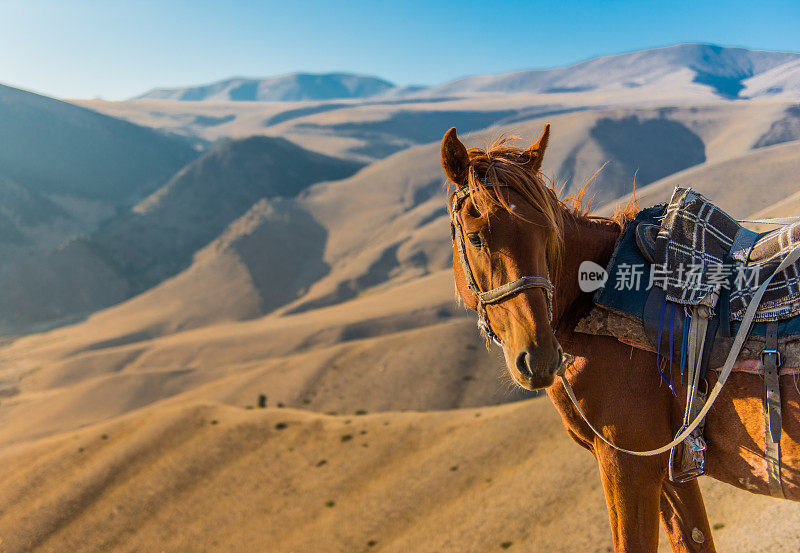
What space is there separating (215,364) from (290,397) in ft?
42.8

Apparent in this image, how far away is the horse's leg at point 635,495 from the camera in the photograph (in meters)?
3.30

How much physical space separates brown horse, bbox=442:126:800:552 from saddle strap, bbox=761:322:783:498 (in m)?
0.05

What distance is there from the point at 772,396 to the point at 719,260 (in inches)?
36.0

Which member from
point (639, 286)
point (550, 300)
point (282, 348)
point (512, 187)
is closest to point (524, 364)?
point (550, 300)

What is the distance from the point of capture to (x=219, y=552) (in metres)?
15.8

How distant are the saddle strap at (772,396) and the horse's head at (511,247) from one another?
1.33m

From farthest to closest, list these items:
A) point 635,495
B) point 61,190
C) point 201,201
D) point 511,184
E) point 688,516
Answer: point 61,190 → point 201,201 → point 688,516 → point 635,495 → point 511,184

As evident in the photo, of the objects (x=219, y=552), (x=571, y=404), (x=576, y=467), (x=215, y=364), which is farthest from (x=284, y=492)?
(x=215, y=364)

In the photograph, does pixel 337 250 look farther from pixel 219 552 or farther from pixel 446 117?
pixel 446 117

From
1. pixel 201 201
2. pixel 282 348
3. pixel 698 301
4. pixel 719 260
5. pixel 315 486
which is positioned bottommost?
Result: pixel 282 348

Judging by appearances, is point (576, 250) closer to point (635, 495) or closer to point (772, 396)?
point (772, 396)

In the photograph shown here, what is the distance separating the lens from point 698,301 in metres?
3.04

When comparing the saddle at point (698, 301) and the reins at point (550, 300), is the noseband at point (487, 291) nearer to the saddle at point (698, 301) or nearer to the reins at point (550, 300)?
the reins at point (550, 300)

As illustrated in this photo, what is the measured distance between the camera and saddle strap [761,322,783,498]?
111 inches
